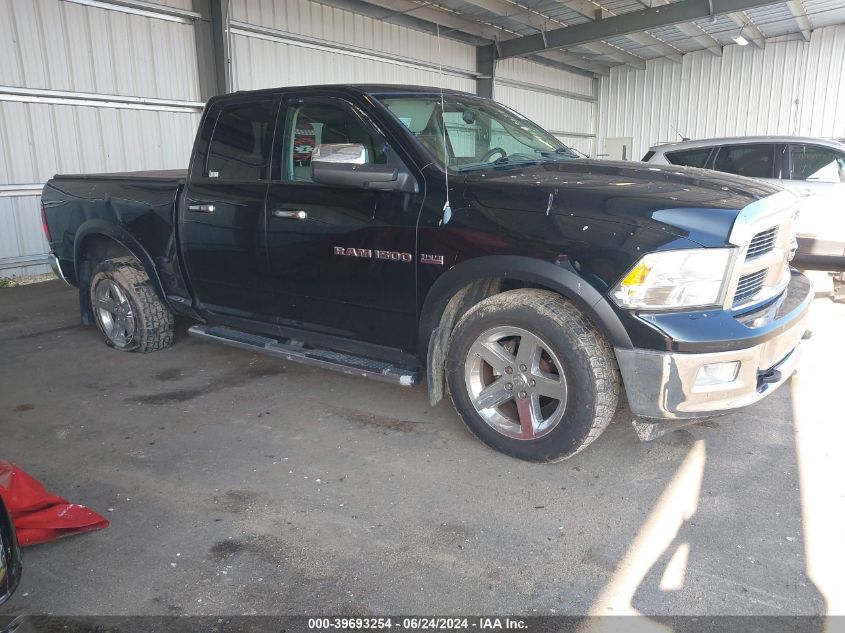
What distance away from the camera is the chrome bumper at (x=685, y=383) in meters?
2.72

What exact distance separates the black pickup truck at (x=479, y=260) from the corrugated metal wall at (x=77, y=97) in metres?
5.18

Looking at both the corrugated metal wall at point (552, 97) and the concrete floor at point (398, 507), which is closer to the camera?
the concrete floor at point (398, 507)

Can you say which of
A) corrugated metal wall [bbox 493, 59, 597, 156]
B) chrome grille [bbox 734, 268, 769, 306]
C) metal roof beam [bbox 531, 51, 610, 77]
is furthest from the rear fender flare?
metal roof beam [bbox 531, 51, 610, 77]

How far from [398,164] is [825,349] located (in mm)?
3974

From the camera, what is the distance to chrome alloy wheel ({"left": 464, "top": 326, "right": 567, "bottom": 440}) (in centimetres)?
308

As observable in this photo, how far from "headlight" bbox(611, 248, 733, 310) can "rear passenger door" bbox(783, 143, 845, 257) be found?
5070 millimetres

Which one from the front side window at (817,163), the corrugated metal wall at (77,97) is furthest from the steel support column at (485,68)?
the front side window at (817,163)

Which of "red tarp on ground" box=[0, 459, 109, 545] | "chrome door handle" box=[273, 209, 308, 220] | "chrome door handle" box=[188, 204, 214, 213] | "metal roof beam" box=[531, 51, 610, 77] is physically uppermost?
"metal roof beam" box=[531, 51, 610, 77]

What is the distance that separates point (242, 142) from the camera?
4.15 meters

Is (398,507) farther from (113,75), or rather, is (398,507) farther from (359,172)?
(113,75)

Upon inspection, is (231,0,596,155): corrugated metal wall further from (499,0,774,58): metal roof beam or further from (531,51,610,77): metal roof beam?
(499,0,774,58): metal roof beam

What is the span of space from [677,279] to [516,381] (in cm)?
91

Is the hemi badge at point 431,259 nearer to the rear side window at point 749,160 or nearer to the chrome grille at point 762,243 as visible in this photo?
the chrome grille at point 762,243

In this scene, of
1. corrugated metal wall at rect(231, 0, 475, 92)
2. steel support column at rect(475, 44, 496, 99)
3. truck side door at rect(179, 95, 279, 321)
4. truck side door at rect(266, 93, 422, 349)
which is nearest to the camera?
truck side door at rect(266, 93, 422, 349)
